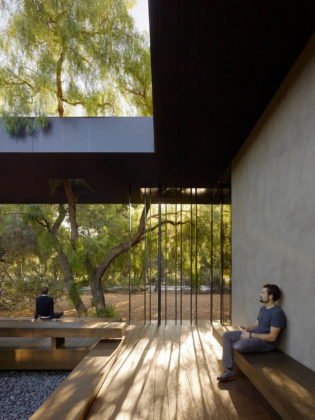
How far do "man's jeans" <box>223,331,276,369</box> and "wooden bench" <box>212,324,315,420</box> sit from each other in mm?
51

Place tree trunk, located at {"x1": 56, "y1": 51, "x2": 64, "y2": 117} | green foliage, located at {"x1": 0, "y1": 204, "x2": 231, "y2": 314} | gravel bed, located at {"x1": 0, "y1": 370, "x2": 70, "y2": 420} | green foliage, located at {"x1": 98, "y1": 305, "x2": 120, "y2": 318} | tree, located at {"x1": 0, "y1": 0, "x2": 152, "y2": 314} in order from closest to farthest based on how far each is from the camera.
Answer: gravel bed, located at {"x1": 0, "y1": 370, "x2": 70, "y2": 420}
tree, located at {"x1": 0, "y1": 0, "x2": 152, "y2": 314}
tree trunk, located at {"x1": 56, "y1": 51, "x2": 64, "y2": 117}
green foliage, located at {"x1": 0, "y1": 204, "x2": 231, "y2": 314}
green foliage, located at {"x1": 98, "y1": 305, "x2": 120, "y2": 318}

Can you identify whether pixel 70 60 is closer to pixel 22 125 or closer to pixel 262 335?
pixel 22 125

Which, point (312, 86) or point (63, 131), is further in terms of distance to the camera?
point (63, 131)

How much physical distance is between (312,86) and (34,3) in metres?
5.58

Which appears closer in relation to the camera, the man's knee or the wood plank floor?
the wood plank floor

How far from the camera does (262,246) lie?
435cm

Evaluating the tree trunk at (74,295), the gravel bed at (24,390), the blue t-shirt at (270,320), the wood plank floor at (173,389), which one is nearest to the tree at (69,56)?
the wood plank floor at (173,389)

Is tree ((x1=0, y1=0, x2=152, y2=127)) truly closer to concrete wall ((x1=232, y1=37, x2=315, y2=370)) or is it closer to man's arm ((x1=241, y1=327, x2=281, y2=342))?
concrete wall ((x1=232, y1=37, x2=315, y2=370))

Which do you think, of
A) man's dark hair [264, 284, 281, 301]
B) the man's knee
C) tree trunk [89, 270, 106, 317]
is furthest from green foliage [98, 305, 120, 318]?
man's dark hair [264, 284, 281, 301]

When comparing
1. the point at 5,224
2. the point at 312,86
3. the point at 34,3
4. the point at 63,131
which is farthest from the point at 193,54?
the point at 5,224

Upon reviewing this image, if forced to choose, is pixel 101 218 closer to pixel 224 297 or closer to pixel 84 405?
pixel 224 297

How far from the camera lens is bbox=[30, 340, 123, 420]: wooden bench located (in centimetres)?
276

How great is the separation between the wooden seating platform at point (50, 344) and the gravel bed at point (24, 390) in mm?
178

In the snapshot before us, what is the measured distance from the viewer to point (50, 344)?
256 inches
